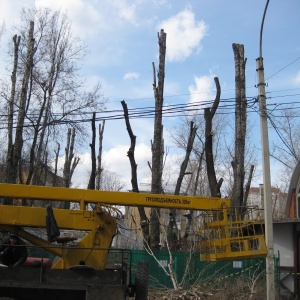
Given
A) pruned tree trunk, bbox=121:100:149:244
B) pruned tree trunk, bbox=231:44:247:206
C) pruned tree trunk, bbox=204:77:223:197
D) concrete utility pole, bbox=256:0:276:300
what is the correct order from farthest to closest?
pruned tree trunk, bbox=121:100:149:244, pruned tree trunk, bbox=204:77:223:197, pruned tree trunk, bbox=231:44:247:206, concrete utility pole, bbox=256:0:276:300

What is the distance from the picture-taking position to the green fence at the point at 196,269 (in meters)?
16.6

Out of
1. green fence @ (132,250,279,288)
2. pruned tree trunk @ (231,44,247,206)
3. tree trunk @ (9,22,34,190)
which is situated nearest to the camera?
green fence @ (132,250,279,288)

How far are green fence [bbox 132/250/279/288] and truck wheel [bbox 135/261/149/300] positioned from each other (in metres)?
7.35

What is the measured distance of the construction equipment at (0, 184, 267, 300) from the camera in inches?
327

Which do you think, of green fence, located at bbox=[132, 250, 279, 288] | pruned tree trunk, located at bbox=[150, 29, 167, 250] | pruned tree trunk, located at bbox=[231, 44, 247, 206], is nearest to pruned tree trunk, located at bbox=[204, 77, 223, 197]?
pruned tree trunk, located at bbox=[231, 44, 247, 206]

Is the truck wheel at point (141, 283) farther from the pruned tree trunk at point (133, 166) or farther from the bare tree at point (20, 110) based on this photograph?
the bare tree at point (20, 110)

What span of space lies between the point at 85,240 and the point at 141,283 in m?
1.53

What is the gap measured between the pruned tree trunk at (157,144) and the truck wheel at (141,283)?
12.0 m

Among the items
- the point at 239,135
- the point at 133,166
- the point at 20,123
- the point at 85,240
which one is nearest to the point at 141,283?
the point at 85,240

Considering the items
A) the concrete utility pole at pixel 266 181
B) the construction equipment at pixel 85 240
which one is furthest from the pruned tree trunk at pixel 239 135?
the construction equipment at pixel 85 240

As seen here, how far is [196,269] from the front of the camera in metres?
17.2

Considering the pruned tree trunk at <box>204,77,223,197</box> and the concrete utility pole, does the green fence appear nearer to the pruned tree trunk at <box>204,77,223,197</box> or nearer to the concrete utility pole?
the concrete utility pole

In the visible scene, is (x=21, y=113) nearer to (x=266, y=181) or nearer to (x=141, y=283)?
(x=266, y=181)

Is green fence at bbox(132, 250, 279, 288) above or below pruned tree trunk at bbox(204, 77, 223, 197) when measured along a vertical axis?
below
